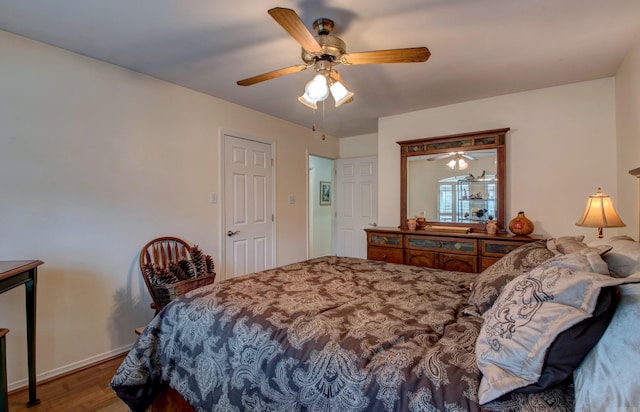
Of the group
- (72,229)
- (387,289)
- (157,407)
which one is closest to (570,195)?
(387,289)

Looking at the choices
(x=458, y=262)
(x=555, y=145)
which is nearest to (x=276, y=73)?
(x=458, y=262)

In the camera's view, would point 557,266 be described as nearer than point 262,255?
Yes

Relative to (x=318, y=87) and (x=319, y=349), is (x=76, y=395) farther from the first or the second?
(x=318, y=87)

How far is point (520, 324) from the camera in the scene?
2.83ft

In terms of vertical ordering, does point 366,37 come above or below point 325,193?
above

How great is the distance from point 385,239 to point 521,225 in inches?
53.7

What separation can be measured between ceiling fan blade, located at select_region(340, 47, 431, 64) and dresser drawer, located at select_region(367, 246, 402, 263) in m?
2.19

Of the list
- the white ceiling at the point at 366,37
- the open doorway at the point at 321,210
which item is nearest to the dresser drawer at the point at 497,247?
the white ceiling at the point at 366,37

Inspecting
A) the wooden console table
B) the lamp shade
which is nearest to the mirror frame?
the lamp shade

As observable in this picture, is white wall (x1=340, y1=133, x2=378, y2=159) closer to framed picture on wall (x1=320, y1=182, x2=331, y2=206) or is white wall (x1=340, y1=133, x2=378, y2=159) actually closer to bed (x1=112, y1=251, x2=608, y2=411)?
framed picture on wall (x1=320, y1=182, x2=331, y2=206)

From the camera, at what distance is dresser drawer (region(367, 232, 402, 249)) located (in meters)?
3.43

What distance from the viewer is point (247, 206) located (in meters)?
3.64

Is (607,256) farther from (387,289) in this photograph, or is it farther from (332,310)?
(332,310)

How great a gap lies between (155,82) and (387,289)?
2.73 meters
